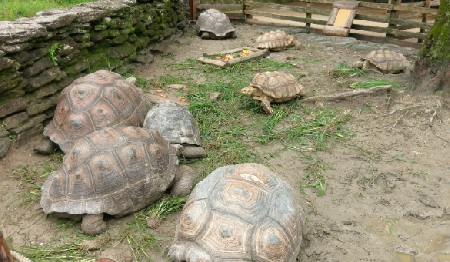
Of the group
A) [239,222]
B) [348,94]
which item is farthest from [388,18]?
[239,222]

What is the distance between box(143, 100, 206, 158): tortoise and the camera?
420 cm

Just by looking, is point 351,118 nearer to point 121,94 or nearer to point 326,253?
point 326,253

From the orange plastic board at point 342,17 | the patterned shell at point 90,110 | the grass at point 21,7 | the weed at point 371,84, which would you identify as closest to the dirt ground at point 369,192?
the weed at point 371,84

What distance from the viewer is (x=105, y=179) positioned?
3162mm

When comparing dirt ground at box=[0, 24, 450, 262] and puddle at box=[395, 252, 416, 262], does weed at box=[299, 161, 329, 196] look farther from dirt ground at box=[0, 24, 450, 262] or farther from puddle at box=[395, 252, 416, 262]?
puddle at box=[395, 252, 416, 262]

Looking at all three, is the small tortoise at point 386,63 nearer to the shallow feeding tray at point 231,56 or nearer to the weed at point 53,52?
the shallow feeding tray at point 231,56

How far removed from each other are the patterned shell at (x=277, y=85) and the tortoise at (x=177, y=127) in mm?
1446

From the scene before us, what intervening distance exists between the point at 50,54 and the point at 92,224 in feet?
9.05

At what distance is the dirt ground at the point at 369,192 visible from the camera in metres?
3.08

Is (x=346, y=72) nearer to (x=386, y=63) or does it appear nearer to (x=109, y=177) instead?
(x=386, y=63)

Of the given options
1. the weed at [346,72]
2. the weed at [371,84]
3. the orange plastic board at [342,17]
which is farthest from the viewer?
the orange plastic board at [342,17]

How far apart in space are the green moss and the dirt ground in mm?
586

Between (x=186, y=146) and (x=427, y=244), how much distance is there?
2.68 meters

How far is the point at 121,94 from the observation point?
4.48m
